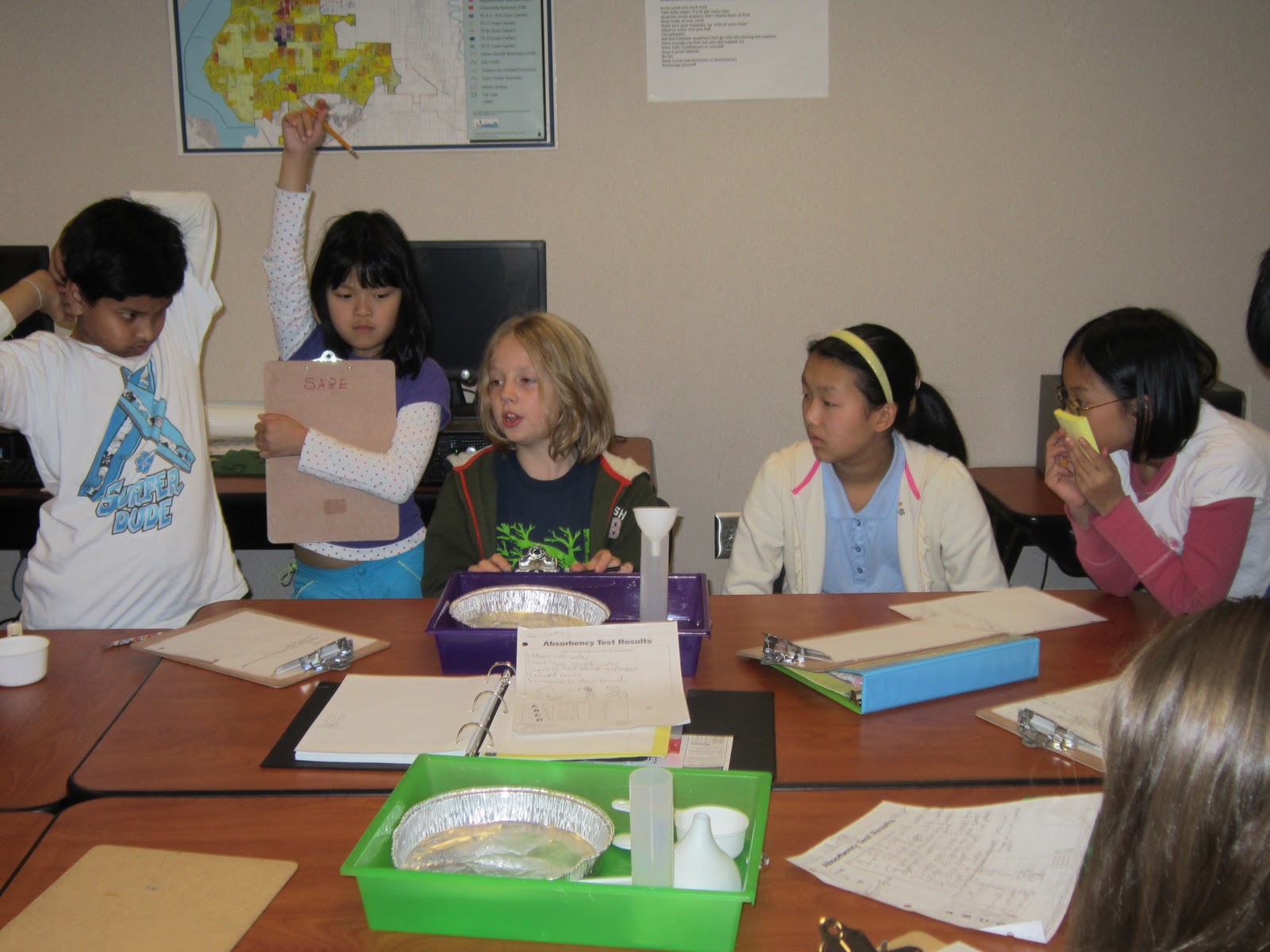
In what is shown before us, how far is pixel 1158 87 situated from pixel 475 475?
2404 mm

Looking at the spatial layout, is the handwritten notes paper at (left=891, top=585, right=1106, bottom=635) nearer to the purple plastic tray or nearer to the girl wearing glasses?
the girl wearing glasses

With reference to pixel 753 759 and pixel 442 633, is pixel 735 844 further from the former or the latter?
pixel 442 633

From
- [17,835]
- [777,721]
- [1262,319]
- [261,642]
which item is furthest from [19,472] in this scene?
[1262,319]

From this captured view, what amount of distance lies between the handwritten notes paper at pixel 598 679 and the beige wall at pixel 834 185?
194 centimetres

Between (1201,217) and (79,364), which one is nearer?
(79,364)

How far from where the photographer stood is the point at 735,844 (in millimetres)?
995

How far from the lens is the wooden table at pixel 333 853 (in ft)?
3.02

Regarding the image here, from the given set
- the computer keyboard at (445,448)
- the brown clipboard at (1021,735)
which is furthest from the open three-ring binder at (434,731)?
the computer keyboard at (445,448)

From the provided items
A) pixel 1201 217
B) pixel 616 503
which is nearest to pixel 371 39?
pixel 616 503

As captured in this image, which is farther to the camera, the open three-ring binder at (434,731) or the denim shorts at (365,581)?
the denim shorts at (365,581)

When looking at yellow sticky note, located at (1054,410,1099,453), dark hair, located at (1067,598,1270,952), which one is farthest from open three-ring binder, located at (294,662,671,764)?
yellow sticky note, located at (1054,410,1099,453)

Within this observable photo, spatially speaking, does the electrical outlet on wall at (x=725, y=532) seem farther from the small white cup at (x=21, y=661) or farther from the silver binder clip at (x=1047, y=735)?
the small white cup at (x=21, y=661)

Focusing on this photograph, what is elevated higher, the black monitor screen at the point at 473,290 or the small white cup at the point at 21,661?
the black monitor screen at the point at 473,290

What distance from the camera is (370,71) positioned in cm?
311
